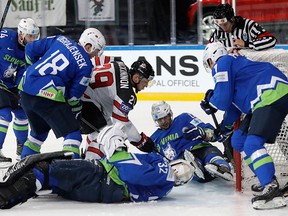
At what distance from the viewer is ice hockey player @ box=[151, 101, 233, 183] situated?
481 centimetres

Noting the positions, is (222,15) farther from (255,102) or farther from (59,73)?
(255,102)

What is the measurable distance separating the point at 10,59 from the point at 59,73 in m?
1.08

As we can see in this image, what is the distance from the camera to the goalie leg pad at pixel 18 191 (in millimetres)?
4094

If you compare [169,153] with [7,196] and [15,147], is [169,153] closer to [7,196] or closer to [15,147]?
[7,196]

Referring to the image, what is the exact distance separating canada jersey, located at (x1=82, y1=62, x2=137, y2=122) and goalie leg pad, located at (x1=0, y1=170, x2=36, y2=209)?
0.86 meters

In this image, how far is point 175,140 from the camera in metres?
5.01

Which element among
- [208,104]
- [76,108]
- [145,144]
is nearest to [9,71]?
[76,108]

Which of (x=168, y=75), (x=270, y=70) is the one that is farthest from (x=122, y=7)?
(x=270, y=70)

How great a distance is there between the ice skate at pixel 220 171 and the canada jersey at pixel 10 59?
1.79 meters

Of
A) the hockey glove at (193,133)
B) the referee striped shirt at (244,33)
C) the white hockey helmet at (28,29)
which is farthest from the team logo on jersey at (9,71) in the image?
the hockey glove at (193,133)

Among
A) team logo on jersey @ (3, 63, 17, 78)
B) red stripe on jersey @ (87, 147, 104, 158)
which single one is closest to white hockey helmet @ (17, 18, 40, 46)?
team logo on jersey @ (3, 63, 17, 78)

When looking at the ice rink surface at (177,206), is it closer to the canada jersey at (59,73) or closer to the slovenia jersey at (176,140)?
the slovenia jersey at (176,140)

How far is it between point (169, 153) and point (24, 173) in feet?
3.62

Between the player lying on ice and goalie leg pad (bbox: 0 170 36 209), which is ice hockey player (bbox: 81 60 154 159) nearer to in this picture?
the player lying on ice
